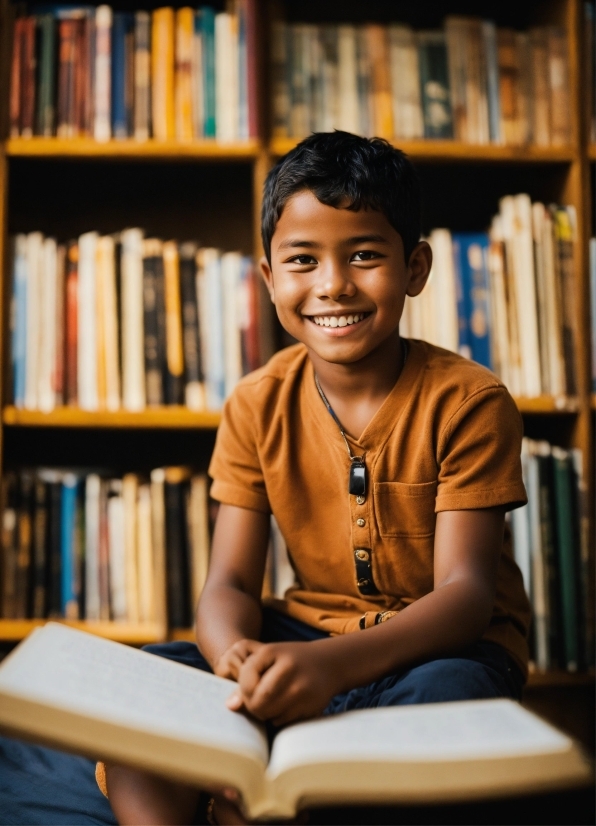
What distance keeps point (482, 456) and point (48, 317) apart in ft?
2.80

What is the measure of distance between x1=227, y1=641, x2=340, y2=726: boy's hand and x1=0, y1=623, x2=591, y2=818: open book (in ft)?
0.10

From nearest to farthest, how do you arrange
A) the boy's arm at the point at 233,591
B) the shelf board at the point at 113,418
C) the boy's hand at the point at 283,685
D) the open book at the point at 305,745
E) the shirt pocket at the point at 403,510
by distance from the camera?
the open book at the point at 305,745, the boy's hand at the point at 283,685, the boy's arm at the point at 233,591, the shirt pocket at the point at 403,510, the shelf board at the point at 113,418

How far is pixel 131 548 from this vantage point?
55.2 inches

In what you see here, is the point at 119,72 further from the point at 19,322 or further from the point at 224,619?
the point at 224,619

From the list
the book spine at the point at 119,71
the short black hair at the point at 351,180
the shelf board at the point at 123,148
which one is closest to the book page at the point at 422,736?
the short black hair at the point at 351,180

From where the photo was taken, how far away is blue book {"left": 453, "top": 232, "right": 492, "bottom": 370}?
1416mm

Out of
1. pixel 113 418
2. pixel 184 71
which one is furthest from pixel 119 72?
pixel 113 418

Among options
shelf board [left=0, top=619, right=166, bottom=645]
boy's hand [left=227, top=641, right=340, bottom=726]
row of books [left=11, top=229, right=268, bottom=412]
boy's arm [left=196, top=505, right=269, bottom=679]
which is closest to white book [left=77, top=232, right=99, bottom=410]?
row of books [left=11, top=229, right=268, bottom=412]

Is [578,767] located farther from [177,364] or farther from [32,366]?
[32,366]

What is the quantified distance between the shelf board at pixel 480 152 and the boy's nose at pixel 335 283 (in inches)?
23.5

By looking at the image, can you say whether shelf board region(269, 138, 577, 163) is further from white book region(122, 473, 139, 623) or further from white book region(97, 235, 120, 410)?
white book region(122, 473, 139, 623)

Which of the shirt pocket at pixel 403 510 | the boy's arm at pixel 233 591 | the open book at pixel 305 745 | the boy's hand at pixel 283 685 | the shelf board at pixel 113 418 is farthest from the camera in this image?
the shelf board at pixel 113 418

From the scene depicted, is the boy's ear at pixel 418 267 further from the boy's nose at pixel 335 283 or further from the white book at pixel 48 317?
the white book at pixel 48 317

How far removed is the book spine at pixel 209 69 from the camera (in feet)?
4.58
